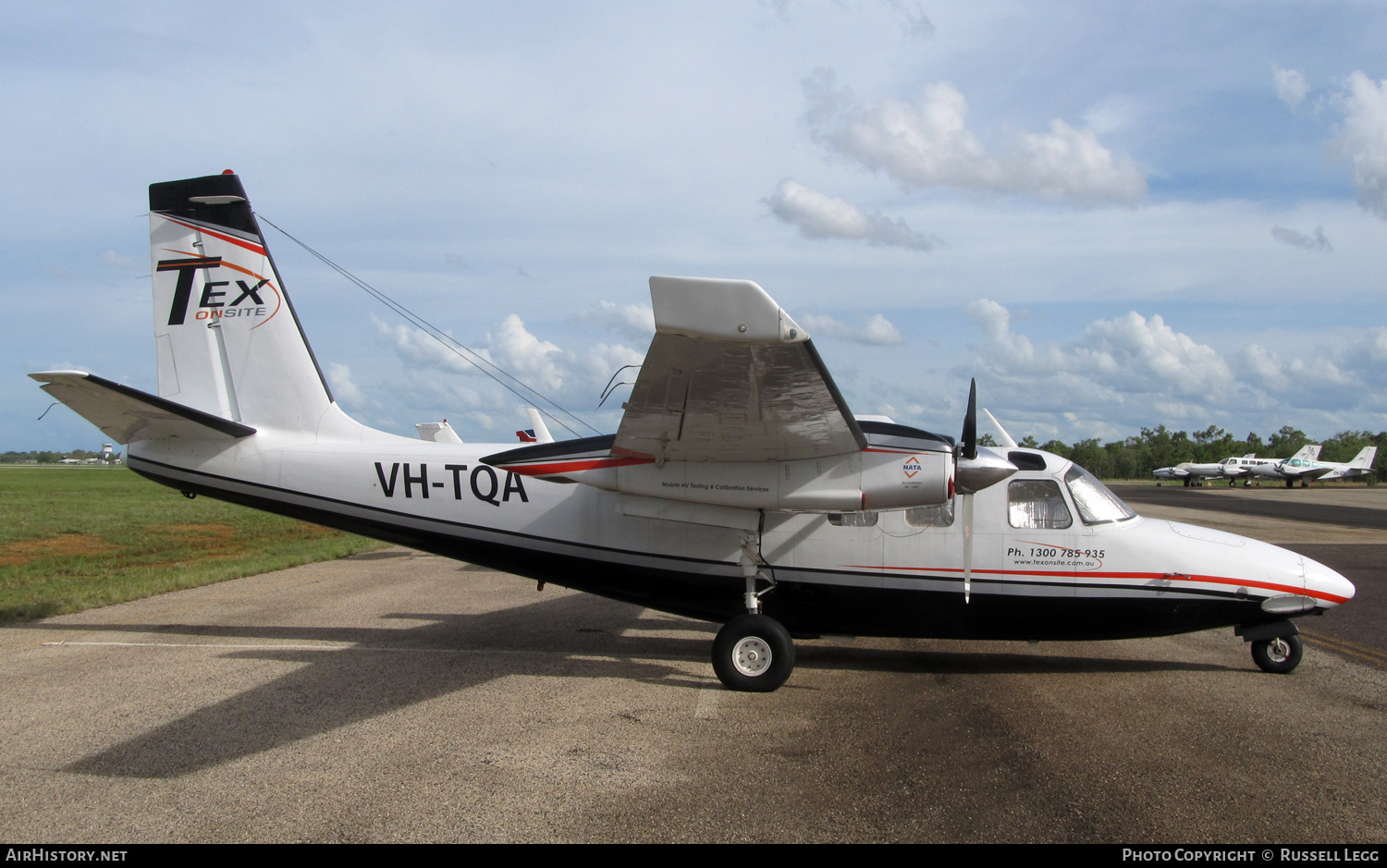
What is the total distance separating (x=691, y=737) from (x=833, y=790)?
140cm

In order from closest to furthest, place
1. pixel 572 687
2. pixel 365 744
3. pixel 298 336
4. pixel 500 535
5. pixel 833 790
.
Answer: pixel 833 790, pixel 365 744, pixel 572 687, pixel 500 535, pixel 298 336

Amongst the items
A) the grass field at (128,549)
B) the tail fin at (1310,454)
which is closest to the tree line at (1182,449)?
the tail fin at (1310,454)

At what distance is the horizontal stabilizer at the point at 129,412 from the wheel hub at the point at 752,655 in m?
5.93

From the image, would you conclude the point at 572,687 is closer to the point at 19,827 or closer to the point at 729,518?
the point at 729,518

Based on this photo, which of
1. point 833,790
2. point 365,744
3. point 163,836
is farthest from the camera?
point 365,744

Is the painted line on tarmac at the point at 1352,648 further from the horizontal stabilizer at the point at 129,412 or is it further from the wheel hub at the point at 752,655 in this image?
the horizontal stabilizer at the point at 129,412

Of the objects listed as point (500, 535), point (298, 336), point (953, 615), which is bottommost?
point (953, 615)

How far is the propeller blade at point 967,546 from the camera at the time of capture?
25.2 ft

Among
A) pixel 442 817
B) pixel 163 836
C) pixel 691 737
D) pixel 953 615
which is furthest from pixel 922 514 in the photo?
pixel 163 836

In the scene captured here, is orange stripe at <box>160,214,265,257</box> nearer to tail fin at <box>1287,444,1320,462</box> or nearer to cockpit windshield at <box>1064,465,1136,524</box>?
cockpit windshield at <box>1064,465,1136,524</box>

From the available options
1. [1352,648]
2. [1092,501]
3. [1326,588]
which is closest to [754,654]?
[1092,501]

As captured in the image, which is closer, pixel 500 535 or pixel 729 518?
pixel 729 518

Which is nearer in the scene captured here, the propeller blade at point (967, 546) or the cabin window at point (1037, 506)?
the propeller blade at point (967, 546)

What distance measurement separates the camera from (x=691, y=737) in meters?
6.29
